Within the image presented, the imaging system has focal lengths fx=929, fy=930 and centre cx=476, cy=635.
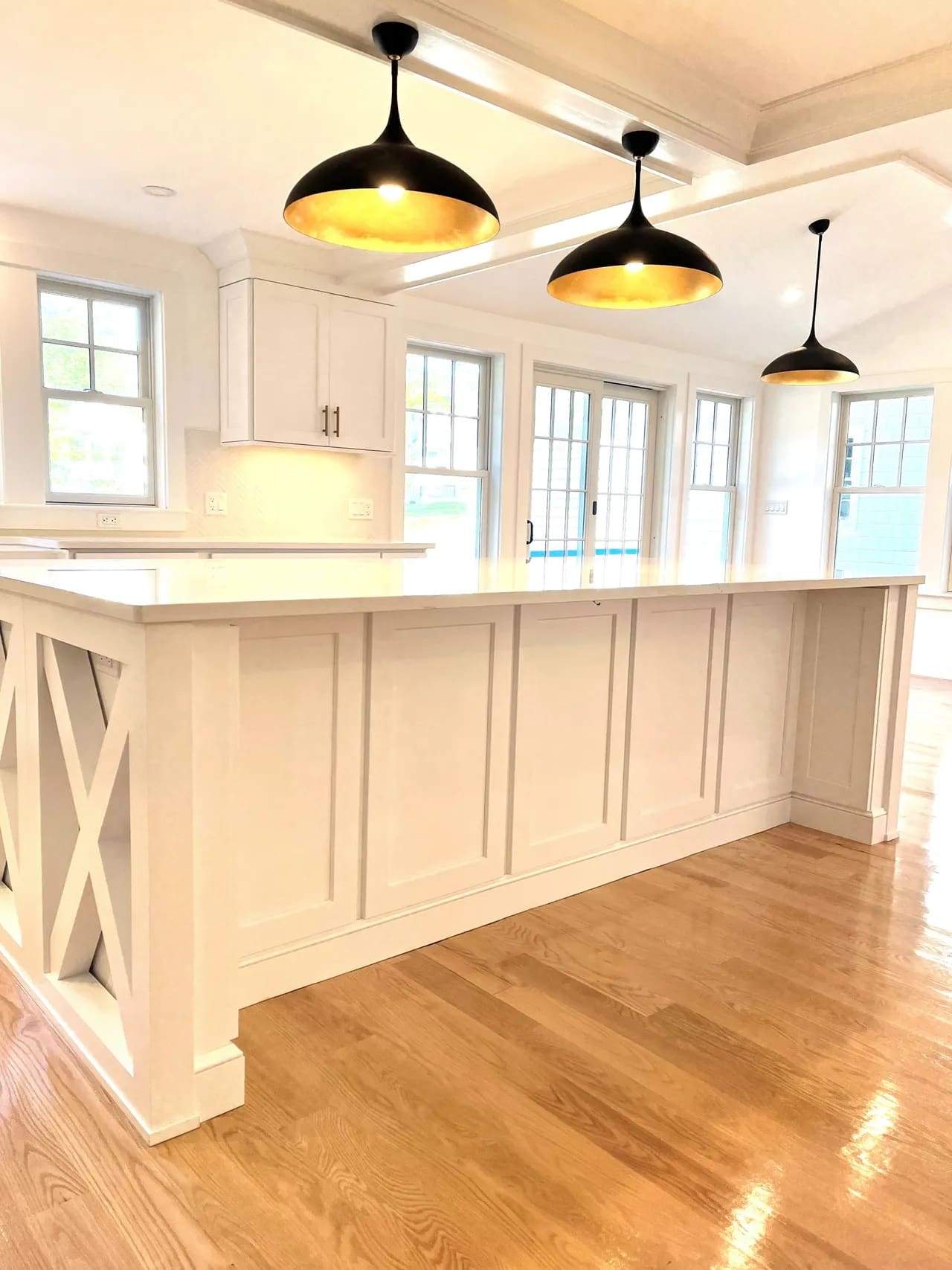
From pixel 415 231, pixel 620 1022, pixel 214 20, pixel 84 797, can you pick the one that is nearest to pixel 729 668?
pixel 620 1022

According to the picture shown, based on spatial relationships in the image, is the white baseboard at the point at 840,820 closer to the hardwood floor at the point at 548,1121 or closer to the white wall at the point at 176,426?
the hardwood floor at the point at 548,1121

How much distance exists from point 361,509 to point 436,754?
345 centimetres

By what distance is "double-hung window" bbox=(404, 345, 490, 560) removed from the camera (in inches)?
227

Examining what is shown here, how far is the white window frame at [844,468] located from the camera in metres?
7.25

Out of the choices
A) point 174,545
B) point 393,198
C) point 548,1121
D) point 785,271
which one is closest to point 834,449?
point 785,271

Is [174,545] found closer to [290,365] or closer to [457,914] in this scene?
[290,365]

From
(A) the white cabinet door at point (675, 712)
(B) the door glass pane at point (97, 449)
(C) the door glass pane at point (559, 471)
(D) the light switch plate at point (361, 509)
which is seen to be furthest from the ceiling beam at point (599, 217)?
(A) the white cabinet door at point (675, 712)

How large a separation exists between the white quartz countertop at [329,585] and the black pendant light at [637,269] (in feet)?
2.87

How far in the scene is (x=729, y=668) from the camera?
3.12 metres

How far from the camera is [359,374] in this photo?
202 inches

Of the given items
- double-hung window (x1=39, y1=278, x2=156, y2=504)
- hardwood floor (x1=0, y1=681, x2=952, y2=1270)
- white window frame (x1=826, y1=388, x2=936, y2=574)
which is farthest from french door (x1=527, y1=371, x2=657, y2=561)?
hardwood floor (x1=0, y1=681, x2=952, y2=1270)

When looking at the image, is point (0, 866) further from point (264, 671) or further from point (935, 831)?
point (935, 831)

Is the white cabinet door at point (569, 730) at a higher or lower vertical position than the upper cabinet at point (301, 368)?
lower

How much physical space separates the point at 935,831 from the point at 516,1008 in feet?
6.81
